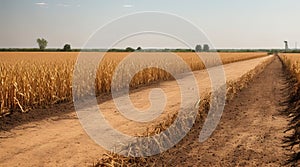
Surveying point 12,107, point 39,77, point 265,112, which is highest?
point 39,77

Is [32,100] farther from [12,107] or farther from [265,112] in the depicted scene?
[265,112]

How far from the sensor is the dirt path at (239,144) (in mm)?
5422

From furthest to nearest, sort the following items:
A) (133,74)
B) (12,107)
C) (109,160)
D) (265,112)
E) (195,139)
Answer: (133,74) → (265,112) → (12,107) → (195,139) → (109,160)

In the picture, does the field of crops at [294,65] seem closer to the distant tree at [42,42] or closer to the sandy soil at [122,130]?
the sandy soil at [122,130]

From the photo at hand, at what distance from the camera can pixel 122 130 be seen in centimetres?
734

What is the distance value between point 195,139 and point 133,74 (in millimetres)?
9089

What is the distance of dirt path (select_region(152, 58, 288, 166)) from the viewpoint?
213 inches

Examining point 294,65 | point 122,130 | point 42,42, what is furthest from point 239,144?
point 42,42

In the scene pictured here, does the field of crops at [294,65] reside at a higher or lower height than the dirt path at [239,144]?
higher

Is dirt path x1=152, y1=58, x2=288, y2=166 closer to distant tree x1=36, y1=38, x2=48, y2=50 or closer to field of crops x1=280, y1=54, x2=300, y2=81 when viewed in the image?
field of crops x1=280, y1=54, x2=300, y2=81

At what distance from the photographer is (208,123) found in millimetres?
7984

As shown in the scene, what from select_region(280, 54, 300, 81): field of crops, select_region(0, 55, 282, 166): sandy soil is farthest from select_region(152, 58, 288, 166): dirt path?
select_region(280, 54, 300, 81): field of crops

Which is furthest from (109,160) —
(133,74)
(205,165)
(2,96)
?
(133,74)

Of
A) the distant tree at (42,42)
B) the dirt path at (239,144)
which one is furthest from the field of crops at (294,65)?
the distant tree at (42,42)
